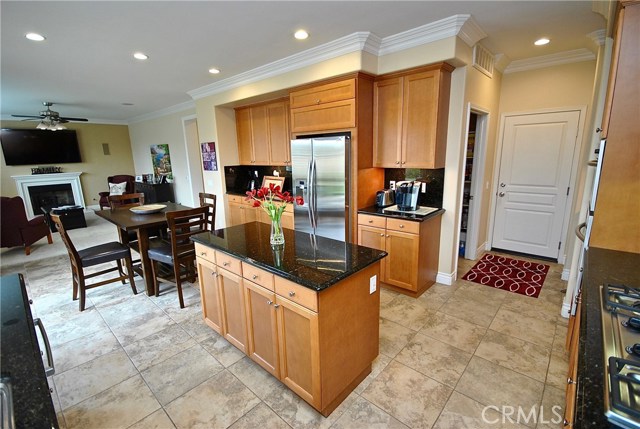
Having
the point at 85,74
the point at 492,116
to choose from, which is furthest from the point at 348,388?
the point at 85,74

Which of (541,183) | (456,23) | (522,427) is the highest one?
(456,23)

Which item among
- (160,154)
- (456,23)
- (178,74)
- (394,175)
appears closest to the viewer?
(456,23)

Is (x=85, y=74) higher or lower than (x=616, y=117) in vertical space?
higher

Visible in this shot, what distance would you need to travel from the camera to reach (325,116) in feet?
11.0

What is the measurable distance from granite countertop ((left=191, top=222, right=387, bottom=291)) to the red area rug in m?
2.24

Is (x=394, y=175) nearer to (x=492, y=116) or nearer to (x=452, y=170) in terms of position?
(x=452, y=170)

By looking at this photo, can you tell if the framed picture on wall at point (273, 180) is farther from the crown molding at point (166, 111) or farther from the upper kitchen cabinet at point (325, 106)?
the crown molding at point (166, 111)

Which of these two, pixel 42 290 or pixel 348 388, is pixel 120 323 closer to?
pixel 42 290

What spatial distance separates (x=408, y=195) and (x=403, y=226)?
456 mm

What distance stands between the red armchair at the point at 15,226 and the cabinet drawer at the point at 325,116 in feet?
15.5

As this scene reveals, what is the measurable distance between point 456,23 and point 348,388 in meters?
3.01

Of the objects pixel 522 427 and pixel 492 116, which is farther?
pixel 492 116

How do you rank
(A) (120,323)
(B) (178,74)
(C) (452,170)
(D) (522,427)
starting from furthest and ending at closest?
(B) (178,74)
(C) (452,170)
(A) (120,323)
(D) (522,427)

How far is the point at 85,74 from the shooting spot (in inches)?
150
